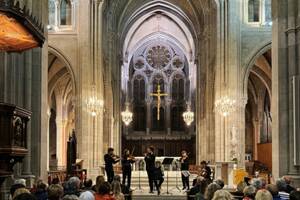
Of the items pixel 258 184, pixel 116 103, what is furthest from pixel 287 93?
pixel 116 103

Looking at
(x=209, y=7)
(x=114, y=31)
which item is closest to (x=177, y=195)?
(x=209, y=7)

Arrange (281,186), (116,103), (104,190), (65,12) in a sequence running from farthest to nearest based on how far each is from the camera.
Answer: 1. (116,103)
2. (65,12)
3. (281,186)
4. (104,190)

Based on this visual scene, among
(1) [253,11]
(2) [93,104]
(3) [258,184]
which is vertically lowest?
(3) [258,184]

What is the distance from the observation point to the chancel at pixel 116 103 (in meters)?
11.7

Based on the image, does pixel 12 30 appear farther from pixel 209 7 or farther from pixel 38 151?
pixel 209 7

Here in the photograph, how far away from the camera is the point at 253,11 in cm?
3616

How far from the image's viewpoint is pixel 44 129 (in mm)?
18000

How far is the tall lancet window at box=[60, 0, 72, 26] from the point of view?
3666cm

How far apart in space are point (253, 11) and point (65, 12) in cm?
1131

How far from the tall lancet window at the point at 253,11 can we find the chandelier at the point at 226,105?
512 cm

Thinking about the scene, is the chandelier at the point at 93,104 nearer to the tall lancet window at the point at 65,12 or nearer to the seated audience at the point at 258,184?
the tall lancet window at the point at 65,12

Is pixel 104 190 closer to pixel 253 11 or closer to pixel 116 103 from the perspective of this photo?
pixel 253 11

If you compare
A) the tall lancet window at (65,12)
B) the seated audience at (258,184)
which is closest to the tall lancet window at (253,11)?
the tall lancet window at (65,12)

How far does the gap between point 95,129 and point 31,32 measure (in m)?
24.3
